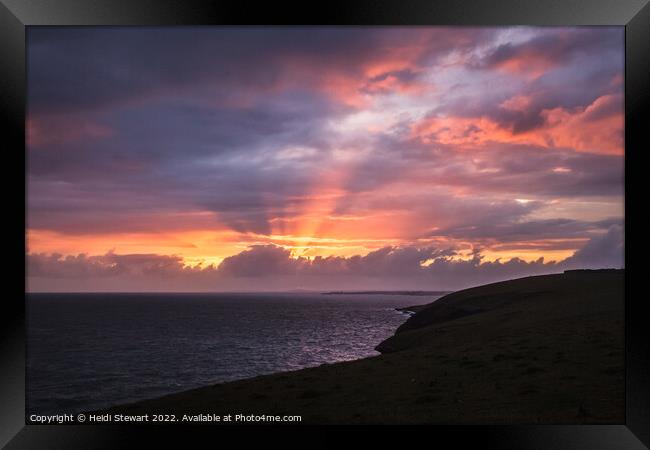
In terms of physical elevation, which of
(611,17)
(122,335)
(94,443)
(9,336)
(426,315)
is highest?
(611,17)

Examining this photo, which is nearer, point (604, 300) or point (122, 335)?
point (604, 300)

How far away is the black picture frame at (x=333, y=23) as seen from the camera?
8.02 meters

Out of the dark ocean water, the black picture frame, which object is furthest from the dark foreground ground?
the dark ocean water

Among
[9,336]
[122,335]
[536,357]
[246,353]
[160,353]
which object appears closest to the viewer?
[9,336]

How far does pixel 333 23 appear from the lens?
8.21m

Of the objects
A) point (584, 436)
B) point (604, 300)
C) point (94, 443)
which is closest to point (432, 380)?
point (584, 436)

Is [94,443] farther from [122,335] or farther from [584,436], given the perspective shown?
[122,335]

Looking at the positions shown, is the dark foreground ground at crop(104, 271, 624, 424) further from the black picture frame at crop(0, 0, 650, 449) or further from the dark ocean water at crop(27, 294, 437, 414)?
the dark ocean water at crop(27, 294, 437, 414)

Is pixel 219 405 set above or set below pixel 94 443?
below

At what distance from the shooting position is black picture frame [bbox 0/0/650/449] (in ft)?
26.3

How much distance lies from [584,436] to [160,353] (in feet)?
188

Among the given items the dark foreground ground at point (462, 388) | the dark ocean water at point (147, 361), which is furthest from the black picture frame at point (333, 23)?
the dark ocean water at point (147, 361)

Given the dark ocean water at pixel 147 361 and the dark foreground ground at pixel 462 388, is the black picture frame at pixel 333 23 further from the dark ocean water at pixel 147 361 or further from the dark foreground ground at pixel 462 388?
the dark ocean water at pixel 147 361

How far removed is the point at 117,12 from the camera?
804 centimetres
